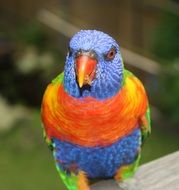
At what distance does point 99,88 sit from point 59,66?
3478 millimetres

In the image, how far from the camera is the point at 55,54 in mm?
5145

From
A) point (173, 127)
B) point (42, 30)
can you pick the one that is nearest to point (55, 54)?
point (42, 30)

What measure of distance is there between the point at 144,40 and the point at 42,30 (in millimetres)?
1334

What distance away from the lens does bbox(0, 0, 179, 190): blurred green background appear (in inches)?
144

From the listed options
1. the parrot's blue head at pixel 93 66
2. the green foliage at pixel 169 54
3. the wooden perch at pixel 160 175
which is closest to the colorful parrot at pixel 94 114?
the parrot's blue head at pixel 93 66

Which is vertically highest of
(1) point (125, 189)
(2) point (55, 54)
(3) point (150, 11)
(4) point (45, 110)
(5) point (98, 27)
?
(4) point (45, 110)

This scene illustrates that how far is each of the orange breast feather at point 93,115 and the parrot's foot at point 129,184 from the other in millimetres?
142

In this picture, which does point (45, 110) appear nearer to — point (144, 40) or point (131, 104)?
point (131, 104)

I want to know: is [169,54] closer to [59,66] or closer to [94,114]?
[59,66]

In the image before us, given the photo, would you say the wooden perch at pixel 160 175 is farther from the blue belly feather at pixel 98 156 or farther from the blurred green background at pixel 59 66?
the blurred green background at pixel 59 66

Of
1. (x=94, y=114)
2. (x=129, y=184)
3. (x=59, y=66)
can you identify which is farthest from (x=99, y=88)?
(x=59, y=66)

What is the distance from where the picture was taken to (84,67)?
4.31 ft

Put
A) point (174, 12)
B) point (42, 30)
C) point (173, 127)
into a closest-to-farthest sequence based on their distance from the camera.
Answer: point (174, 12)
point (173, 127)
point (42, 30)

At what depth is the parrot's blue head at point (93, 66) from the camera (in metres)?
1.33
